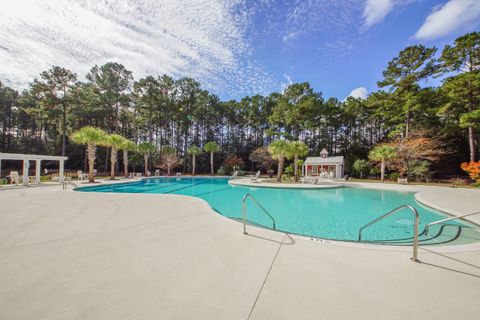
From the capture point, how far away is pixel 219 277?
2246mm

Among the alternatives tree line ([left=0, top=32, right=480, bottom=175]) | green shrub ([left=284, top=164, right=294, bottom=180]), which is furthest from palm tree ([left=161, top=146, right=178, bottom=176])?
green shrub ([left=284, top=164, right=294, bottom=180])

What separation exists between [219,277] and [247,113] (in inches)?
1214

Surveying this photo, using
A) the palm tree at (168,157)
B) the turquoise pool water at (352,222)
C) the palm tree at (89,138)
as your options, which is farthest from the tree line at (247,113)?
the turquoise pool water at (352,222)

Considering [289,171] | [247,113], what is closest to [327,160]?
[289,171]

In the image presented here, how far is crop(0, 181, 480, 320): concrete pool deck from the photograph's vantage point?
171 centimetres

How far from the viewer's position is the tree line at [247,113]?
17.8m

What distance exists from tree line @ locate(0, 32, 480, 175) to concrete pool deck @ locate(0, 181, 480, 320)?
19336 mm

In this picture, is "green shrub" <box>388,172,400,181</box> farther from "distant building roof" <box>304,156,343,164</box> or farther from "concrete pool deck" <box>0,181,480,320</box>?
"concrete pool deck" <box>0,181,480,320</box>

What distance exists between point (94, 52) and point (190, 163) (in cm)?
2027

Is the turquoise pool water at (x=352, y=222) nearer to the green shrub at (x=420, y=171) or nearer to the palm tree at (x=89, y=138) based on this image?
the palm tree at (x=89, y=138)

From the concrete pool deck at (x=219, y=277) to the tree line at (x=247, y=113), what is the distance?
19.3m

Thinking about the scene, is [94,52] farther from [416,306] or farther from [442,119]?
[442,119]

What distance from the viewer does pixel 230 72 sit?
1428 cm

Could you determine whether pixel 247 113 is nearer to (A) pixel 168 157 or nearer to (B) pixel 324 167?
(A) pixel 168 157
